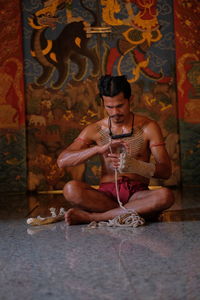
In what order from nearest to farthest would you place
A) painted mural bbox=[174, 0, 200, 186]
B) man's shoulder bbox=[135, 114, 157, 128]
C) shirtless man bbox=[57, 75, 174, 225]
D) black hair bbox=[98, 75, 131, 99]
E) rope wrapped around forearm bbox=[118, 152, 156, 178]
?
rope wrapped around forearm bbox=[118, 152, 156, 178], shirtless man bbox=[57, 75, 174, 225], black hair bbox=[98, 75, 131, 99], man's shoulder bbox=[135, 114, 157, 128], painted mural bbox=[174, 0, 200, 186]

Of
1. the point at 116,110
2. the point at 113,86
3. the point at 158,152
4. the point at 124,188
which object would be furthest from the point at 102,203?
the point at 113,86

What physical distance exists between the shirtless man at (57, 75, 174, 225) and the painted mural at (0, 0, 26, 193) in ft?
6.80

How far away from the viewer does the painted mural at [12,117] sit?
16.2 feet

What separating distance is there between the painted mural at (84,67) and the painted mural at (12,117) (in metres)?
0.09

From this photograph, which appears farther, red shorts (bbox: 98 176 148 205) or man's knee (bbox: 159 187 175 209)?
red shorts (bbox: 98 176 148 205)

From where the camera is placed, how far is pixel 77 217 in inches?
111

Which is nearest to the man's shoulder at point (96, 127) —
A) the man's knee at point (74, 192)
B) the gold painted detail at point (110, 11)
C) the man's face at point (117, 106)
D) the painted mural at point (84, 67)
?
the man's face at point (117, 106)

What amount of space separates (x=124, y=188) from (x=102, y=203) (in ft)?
0.57

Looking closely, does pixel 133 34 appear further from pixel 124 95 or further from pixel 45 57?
pixel 124 95

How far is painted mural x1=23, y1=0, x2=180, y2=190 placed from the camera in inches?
194

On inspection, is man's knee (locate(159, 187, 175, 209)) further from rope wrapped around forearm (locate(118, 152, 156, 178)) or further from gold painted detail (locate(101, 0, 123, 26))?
gold painted detail (locate(101, 0, 123, 26))

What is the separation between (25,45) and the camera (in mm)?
4965

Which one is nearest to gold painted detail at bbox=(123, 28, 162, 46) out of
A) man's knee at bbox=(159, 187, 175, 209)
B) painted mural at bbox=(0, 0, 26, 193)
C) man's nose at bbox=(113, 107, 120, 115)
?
painted mural at bbox=(0, 0, 26, 193)

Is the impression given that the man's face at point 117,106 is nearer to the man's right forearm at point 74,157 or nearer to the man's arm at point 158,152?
the man's arm at point 158,152
